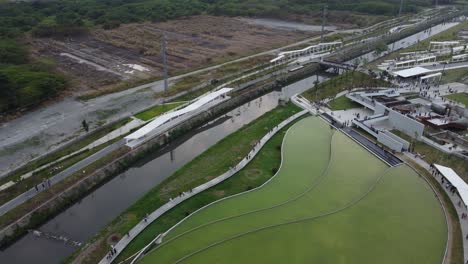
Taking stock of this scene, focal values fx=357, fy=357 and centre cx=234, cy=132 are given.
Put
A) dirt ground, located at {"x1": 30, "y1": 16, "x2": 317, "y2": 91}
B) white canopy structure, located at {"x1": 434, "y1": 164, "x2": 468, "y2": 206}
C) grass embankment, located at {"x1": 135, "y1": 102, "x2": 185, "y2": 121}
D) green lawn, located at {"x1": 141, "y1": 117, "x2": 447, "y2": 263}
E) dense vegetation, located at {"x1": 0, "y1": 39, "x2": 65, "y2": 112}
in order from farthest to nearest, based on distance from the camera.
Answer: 1. dirt ground, located at {"x1": 30, "y1": 16, "x2": 317, "y2": 91}
2. dense vegetation, located at {"x1": 0, "y1": 39, "x2": 65, "y2": 112}
3. grass embankment, located at {"x1": 135, "y1": 102, "x2": 185, "y2": 121}
4. white canopy structure, located at {"x1": 434, "y1": 164, "x2": 468, "y2": 206}
5. green lawn, located at {"x1": 141, "y1": 117, "x2": 447, "y2": 263}

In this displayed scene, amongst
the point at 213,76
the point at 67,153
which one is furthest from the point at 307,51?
the point at 67,153

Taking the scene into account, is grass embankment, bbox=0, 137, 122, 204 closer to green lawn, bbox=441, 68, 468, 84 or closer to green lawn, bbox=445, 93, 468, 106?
green lawn, bbox=445, 93, 468, 106

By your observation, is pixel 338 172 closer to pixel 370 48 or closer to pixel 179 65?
pixel 179 65

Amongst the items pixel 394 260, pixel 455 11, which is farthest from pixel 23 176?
pixel 455 11

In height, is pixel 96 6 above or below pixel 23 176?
above

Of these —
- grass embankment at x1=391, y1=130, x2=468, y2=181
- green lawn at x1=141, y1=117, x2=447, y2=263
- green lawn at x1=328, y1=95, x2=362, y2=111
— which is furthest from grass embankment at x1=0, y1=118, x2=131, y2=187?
grass embankment at x1=391, y1=130, x2=468, y2=181
